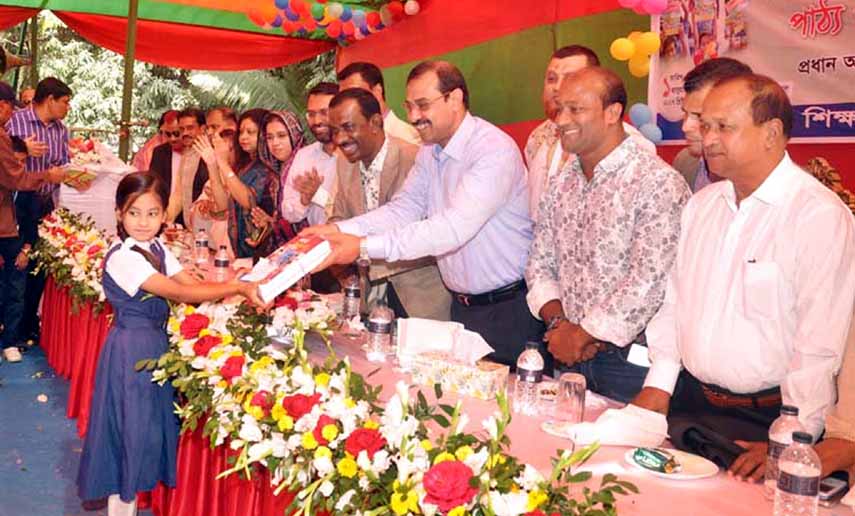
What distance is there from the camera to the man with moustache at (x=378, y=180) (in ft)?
11.3

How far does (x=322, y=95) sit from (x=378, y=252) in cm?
174

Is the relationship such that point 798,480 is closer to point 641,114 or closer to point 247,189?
point 641,114

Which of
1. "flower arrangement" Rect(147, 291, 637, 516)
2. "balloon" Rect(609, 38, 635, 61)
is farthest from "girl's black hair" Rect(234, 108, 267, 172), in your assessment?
"flower arrangement" Rect(147, 291, 637, 516)

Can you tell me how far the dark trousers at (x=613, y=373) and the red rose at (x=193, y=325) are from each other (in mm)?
1043

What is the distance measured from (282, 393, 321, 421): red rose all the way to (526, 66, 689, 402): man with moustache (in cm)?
86

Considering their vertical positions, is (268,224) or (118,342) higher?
(268,224)

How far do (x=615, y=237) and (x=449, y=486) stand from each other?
48.1 inches

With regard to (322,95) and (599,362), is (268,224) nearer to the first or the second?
(322,95)

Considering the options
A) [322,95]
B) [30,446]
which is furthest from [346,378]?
[30,446]

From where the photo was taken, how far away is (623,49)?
15.3ft

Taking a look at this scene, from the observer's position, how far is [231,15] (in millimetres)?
8977

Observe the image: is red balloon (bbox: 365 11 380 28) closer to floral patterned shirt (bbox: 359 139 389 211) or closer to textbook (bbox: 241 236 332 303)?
floral patterned shirt (bbox: 359 139 389 211)

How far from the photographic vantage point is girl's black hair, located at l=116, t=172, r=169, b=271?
2945 mm

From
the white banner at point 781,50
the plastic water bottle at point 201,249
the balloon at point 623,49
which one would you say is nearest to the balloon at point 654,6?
the white banner at point 781,50
